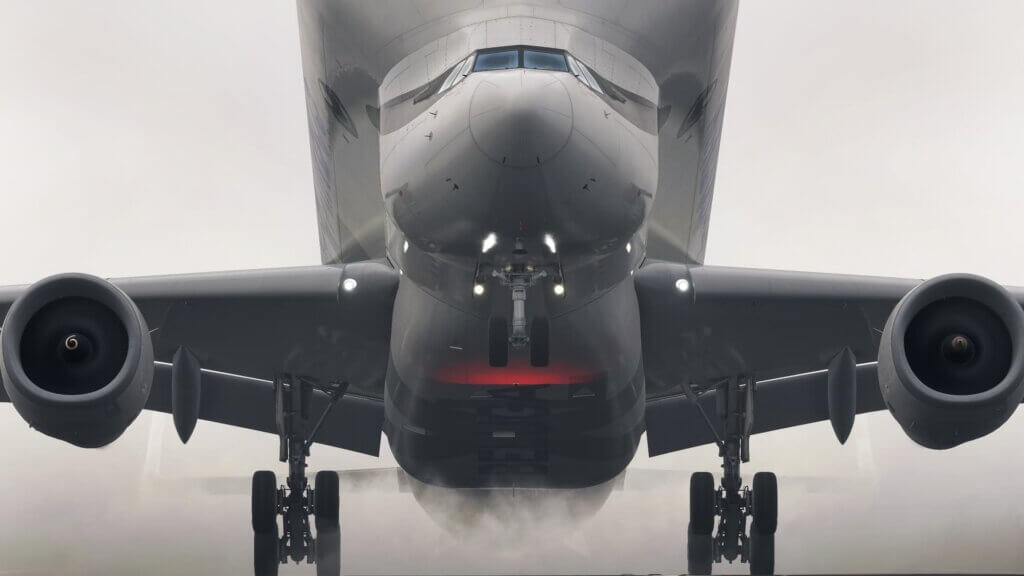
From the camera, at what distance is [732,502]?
17531mm

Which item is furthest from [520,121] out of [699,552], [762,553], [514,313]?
[699,552]

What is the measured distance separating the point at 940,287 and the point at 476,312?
4.12 meters

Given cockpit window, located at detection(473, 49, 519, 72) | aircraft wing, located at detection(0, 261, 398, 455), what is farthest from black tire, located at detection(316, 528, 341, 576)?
cockpit window, located at detection(473, 49, 519, 72)

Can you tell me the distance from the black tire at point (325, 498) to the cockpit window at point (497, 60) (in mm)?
7129

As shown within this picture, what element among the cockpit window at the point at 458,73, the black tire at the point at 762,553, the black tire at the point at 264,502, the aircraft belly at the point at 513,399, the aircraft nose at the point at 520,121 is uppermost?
the cockpit window at the point at 458,73

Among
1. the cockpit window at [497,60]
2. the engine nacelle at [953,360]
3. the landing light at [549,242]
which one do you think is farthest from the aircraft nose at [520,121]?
the engine nacelle at [953,360]

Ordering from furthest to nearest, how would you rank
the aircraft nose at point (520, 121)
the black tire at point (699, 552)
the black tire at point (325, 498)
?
the black tire at point (325, 498)
the black tire at point (699, 552)
the aircraft nose at point (520, 121)

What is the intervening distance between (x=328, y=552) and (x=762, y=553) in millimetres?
Result: 5017

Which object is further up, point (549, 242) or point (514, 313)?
point (549, 242)

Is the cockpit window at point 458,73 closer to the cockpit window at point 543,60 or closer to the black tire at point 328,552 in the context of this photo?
the cockpit window at point 543,60

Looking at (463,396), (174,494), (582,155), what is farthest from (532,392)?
(174,494)

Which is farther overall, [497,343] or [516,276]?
[497,343]

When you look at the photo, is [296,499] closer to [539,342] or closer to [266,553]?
[266,553]

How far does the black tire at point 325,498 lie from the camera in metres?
17.5
